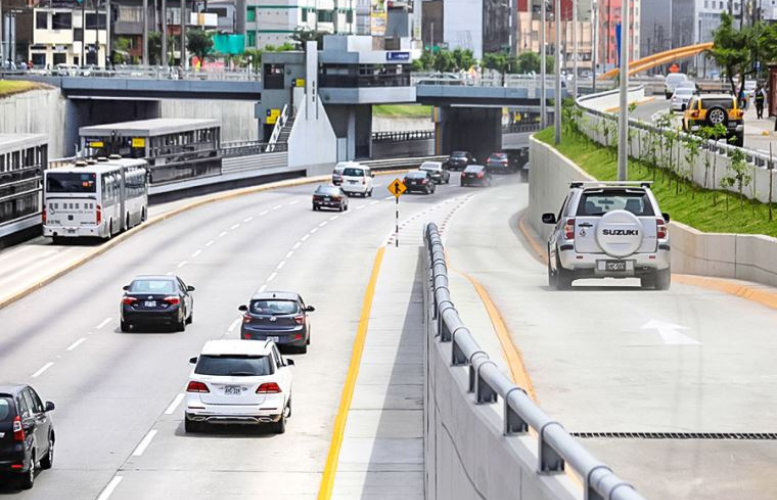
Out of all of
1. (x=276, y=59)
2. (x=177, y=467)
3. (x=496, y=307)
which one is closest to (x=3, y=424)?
(x=177, y=467)

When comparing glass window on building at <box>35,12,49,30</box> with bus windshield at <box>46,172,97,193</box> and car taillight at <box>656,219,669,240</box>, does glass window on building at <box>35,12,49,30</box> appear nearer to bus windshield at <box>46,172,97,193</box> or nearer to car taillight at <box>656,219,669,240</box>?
bus windshield at <box>46,172,97,193</box>

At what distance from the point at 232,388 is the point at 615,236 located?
7664mm

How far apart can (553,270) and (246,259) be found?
115 ft

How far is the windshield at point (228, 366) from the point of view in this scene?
29469 mm

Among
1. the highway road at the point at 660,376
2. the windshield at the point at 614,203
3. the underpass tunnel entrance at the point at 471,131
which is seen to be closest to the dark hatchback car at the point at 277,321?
the highway road at the point at 660,376

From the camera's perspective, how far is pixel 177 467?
2716cm

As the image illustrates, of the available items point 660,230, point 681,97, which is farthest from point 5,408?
Result: point 681,97

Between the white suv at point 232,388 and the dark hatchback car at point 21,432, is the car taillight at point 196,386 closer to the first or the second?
Result: the white suv at point 232,388

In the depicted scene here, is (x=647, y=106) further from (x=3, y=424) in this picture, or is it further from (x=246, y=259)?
(x=3, y=424)

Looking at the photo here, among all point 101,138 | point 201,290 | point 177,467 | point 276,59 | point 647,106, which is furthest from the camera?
point 276,59

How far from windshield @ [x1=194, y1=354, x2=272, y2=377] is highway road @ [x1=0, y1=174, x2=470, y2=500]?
133 centimetres

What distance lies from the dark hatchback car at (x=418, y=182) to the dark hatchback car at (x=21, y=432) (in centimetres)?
8144

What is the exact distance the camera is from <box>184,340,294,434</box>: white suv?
29.4m

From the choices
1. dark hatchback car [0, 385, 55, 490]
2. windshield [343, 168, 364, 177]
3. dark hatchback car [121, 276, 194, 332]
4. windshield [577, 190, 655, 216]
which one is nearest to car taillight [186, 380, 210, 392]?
dark hatchback car [0, 385, 55, 490]
